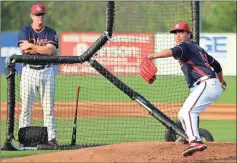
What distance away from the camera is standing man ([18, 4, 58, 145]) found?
10.5m

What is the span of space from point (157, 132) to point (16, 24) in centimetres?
3401

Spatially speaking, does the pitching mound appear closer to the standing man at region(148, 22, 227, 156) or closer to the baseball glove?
the standing man at region(148, 22, 227, 156)

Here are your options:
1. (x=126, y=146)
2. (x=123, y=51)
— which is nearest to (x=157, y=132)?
(x=123, y=51)

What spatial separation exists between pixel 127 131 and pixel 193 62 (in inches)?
213

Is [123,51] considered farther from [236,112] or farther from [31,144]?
[236,112]

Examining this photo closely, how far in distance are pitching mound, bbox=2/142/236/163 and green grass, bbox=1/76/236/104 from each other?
3.02 metres

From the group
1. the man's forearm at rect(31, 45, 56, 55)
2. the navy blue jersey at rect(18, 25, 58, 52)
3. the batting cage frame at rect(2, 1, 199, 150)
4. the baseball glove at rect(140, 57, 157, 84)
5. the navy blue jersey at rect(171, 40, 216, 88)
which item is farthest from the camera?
the navy blue jersey at rect(18, 25, 58, 52)

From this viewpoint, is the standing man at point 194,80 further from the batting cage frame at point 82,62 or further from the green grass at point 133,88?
the green grass at point 133,88

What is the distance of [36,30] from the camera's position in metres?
10.5

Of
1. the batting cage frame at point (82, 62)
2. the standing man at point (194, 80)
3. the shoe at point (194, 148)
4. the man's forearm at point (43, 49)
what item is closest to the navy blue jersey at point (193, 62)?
the standing man at point (194, 80)

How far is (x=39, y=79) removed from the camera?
10594mm

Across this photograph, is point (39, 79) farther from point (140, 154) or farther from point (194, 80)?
→ point (194, 80)

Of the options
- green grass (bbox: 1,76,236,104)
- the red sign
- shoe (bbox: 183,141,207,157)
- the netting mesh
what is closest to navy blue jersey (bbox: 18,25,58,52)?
the netting mesh

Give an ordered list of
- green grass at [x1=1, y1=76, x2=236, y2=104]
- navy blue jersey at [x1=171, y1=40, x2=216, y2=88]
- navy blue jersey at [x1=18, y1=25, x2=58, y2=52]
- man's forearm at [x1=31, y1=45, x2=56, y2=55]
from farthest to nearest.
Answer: green grass at [x1=1, y1=76, x2=236, y2=104], navy blue jersey at [x1=18, y1=25, x2=58, y2=52], man's forearm at [x1=31, y1=45, x2=56, y2=55], navy blue jersey at [x1=171, y1=40, x2=216, y2=88]
